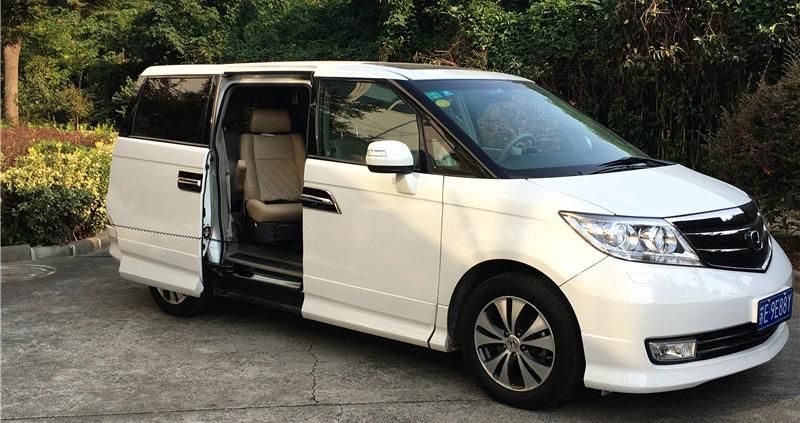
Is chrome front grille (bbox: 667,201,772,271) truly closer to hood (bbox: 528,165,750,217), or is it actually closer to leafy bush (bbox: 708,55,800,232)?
hood (bbox: 528,165,750,217)

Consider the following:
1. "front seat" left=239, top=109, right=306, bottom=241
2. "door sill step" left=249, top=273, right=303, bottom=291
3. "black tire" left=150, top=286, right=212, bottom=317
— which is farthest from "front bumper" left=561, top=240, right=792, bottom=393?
"black tire" left=150, top=286, right=212, bottom=317

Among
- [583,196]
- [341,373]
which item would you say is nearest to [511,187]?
[583,196]

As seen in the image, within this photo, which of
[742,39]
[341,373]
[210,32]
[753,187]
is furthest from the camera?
[210,32]

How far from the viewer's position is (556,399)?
3.79m

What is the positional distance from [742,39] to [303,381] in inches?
266

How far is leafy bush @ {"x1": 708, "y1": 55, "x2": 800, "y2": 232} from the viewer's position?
630 centimetres

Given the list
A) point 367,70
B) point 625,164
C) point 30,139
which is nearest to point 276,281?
point 367,70

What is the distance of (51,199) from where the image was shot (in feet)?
27.1

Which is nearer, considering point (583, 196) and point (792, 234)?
point (583, 196)

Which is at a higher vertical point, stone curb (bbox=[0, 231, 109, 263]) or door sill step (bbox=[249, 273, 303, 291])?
door sill step (bbox=[249, 273, 303, 291])

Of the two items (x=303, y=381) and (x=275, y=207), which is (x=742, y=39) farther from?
(x=303, y=381)

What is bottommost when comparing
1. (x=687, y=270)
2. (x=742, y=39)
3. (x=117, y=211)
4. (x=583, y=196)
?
(x=117, y=211)

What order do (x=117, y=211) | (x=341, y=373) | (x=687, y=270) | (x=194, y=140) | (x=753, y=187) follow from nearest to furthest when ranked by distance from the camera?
(x=687, y=270) → (x=341, y=373) → (x=194, y=140) → (x=117, y=211) → (x=753, y=187)

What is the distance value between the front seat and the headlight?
276 cm
